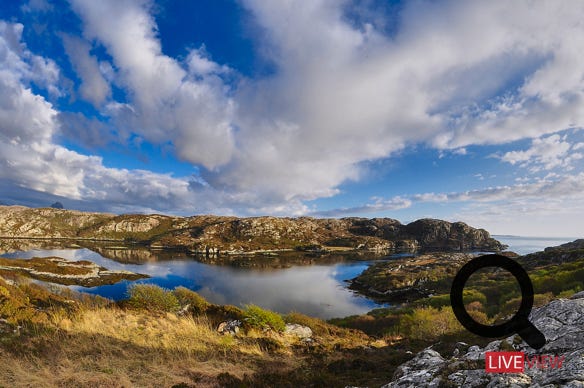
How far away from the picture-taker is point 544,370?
479cm

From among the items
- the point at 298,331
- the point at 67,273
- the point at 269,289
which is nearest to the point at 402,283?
the point at 269,289

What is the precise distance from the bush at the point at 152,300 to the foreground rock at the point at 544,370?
62.4ft

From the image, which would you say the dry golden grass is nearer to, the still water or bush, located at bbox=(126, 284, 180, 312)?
bush, located at bbox=(126, 284, 180, 312)

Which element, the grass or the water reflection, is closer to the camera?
the grass

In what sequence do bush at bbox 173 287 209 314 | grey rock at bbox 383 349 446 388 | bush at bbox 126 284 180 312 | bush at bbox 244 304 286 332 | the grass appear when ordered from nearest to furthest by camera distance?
grey rock at bbox 383 349 446 388 < the grass < bush at bbox 244 304 286 332 < bush at bbox 126 284 180 312 < bush at bbox 173 287 209 314

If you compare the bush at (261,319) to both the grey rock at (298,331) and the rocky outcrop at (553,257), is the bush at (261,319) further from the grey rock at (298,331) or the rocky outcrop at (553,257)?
the rocky outcrop at (553,257)

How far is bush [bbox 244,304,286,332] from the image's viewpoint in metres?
19.2

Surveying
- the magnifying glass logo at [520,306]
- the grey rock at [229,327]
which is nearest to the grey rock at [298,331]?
the grey rock at [229,327]

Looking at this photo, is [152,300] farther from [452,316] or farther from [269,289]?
[269,289]

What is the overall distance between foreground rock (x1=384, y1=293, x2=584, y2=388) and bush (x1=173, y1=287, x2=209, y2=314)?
17575mm

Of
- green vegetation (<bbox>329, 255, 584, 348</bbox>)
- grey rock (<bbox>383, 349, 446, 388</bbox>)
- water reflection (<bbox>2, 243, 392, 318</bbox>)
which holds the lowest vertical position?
water reflection (<bbox>2, 243, 392, 318</bbox>)

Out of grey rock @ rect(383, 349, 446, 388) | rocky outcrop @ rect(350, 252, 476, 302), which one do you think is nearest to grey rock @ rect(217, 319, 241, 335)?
grey rock @ rect(383, 349, 446, 388)

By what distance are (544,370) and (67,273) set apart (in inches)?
3462

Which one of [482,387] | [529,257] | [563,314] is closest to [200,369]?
[482,387]
